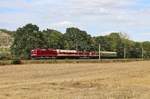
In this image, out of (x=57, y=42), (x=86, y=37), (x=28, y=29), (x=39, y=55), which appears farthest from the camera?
(x=86, y=37)

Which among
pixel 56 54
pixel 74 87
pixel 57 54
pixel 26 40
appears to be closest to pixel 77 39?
pixel 26 40

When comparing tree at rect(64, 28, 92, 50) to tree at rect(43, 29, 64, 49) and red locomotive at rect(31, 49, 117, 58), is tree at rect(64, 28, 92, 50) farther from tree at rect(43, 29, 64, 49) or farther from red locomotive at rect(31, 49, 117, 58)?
red locomotive at rect(31, 49, 117, 58)

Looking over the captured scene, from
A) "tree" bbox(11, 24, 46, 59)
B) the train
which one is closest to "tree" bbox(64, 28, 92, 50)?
"tree" bbox(11, 24, 46, 59)

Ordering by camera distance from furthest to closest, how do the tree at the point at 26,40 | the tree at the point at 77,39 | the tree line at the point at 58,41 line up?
the tree at the point at 77,39 → the tree line at the point at 58,41 → the tree at the point at 26,40

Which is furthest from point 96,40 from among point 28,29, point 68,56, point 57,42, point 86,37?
point 68,56

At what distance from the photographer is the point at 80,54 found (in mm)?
112750

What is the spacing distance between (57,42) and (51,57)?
3101 cm

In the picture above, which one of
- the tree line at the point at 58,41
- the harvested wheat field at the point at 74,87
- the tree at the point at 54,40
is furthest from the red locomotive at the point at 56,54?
the harvested wheat field at the point at 74,87

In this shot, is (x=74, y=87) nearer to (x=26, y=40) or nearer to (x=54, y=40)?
(x=26, y=40)

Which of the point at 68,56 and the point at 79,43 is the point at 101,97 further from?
the point at 79,43

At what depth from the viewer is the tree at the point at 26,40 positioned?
379 feet

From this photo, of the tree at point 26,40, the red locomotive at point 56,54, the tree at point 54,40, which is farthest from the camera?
the tree at point 54,40

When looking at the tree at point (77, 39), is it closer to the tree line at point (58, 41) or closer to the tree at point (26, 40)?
the tree line at point (58, 41)

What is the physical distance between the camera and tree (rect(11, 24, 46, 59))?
115600mm
